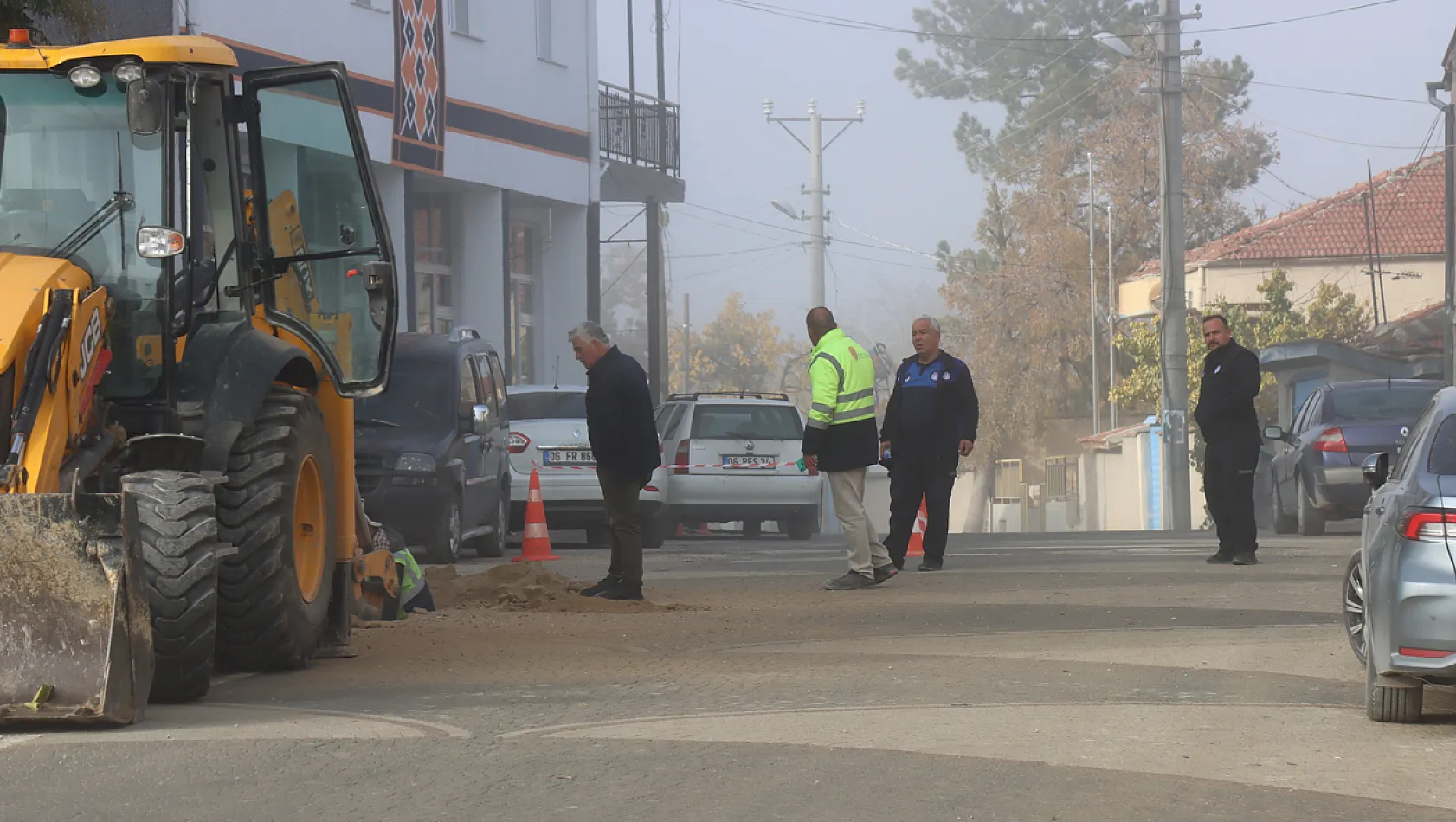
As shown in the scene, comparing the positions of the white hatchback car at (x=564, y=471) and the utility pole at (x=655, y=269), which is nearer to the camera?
the white hatchback car at (x=564, y=471)

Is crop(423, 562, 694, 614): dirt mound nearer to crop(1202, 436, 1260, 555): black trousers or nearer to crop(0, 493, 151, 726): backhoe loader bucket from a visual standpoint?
crop(1202, 436, 1260, 555): black trousers

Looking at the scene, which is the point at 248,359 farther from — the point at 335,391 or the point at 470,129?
the point at 470,129

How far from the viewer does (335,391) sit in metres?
10.8

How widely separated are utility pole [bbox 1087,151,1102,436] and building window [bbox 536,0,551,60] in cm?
3785

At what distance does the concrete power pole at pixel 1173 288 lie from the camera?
3312 centimetres

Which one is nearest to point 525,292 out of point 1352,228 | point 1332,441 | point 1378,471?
point 1332,441

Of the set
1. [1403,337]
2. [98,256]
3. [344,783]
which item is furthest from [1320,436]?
[1403,337]

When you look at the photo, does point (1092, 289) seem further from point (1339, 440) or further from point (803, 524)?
point (1339, 440)

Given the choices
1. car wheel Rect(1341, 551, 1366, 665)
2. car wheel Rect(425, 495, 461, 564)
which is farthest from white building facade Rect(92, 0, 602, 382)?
car wheel Rect(1341, 551, 1366, 665)

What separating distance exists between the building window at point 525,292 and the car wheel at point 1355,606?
78.7 feet

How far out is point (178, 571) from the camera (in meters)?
8.27

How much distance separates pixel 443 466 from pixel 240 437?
883cm

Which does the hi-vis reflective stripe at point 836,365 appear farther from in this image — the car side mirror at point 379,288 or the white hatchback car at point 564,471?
the white hatchback car at point 564,471

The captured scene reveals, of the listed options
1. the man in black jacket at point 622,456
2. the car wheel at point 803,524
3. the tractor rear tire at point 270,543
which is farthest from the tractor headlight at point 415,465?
the tractor rear tire at point 270,543
